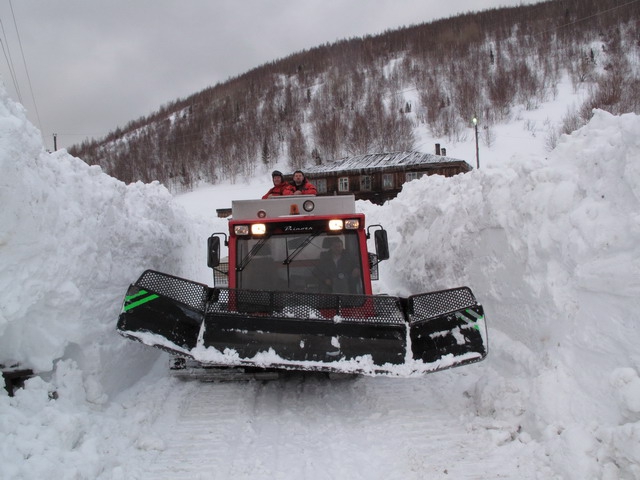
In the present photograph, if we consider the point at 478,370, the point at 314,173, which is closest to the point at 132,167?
the point at 314,173

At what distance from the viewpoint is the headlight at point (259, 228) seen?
18.7 feet

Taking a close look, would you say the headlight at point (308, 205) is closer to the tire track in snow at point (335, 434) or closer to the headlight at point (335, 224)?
the headlight at point (335, 224)

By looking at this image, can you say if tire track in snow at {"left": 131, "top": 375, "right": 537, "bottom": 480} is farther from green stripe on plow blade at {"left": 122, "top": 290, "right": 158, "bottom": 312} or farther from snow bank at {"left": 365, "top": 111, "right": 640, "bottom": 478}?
green stripe on plow blade at {"left": 122, "top": 290, "right": 158, "bottom": 312}

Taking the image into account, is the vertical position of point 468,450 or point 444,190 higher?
point 444,190

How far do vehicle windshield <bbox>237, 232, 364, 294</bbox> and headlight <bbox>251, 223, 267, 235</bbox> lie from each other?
4.0 inches

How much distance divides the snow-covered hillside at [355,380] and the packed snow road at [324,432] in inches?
0.7

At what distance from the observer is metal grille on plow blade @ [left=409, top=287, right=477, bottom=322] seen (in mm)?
4734

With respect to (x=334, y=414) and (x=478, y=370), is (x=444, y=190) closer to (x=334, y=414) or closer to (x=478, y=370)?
(x=478, y=370)

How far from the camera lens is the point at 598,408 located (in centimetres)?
357

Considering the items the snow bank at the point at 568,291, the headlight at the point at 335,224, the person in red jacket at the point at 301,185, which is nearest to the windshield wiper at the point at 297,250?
the headlight at the point at 335,224

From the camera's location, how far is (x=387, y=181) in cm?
4409

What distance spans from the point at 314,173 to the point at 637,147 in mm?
42107

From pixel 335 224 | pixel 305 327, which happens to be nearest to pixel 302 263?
pixel 335 224

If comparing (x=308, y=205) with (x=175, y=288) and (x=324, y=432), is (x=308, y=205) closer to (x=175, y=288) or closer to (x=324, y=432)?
(x=175, y=288)
